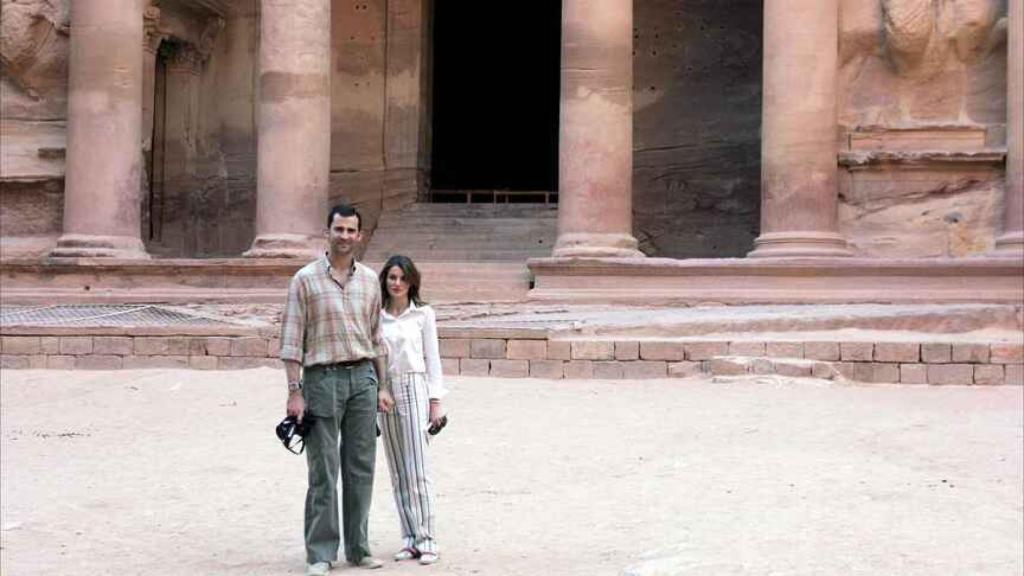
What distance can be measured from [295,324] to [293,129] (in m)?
13.1

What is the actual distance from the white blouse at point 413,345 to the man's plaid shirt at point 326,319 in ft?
0.83

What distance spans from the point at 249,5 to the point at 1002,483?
18155 millimetres

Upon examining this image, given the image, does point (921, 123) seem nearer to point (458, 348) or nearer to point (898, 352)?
point (898, 352)

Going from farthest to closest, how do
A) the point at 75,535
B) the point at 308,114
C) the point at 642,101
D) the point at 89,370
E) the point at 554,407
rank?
1. the point at 642,101
2. the point at 308,114
3. the point at 89,370
4. the point at 554,407
5. the point at 75,535

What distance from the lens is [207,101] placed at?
85.7 feet

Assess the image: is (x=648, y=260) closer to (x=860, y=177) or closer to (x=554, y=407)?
(x=860, y=177)

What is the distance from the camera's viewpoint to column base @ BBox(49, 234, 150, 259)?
21.2m

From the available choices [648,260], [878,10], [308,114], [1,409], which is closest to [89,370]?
[1,409]

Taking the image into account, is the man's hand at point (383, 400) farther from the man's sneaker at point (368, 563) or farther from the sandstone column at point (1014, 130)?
the sandstone column at point (1014, 130)

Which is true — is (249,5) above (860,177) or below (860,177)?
above

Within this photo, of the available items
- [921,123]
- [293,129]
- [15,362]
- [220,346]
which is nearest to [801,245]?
[921,123]

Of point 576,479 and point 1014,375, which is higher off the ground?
point 1014,375

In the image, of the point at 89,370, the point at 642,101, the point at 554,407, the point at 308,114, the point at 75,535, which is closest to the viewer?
the point at 75,535

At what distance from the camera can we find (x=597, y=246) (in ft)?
65.4
